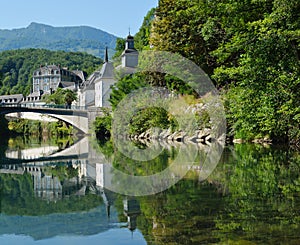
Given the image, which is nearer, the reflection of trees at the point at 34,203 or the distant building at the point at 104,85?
the reflection of trees at the point at 34,203

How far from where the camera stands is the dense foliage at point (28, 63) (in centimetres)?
13188

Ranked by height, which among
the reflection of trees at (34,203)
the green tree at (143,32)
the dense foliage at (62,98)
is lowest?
the reflection of trees at (34,203)

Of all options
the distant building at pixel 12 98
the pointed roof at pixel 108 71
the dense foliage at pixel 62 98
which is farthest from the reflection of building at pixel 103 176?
the distant building at pixel 12 98

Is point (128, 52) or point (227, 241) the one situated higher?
point (128, 52)

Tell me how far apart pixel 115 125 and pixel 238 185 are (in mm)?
34774

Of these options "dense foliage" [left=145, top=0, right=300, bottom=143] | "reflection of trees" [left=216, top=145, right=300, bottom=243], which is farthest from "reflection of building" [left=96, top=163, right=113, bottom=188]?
"dense foliage" [left=145, top=0, right=300, bottom=143]

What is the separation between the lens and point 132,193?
31.4 feet

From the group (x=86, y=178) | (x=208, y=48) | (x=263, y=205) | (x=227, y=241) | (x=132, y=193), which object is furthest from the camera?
(x=208, y=48)

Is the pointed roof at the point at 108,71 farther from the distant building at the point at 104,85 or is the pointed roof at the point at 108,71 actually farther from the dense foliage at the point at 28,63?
the dense foliage at the point at 28,63

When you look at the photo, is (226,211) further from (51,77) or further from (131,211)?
(51,77)

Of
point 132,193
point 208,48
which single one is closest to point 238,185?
point 132,193

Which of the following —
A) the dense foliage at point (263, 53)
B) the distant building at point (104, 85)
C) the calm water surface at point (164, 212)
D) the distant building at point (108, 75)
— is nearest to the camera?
the calm water surface at point (164, 212)

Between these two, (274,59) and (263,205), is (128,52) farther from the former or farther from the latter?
(263,205)

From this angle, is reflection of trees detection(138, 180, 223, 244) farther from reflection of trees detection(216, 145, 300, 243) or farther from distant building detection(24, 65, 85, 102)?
distant building detection(24, 65, 85, 102)
